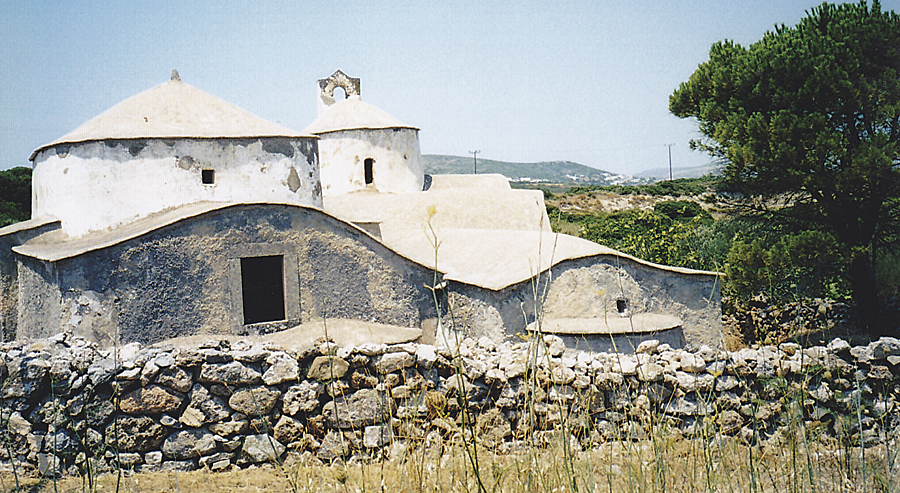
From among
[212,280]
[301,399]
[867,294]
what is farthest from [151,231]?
[867,294]

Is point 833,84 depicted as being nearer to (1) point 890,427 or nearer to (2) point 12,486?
(1) point 890,427

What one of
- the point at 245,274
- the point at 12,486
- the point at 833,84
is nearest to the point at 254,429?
the point at 12,486

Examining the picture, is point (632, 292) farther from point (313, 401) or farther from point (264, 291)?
point (313, 401)

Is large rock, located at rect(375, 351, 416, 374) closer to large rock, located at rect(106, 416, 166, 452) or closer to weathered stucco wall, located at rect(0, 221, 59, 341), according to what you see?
large rock, located at rect(106, 416, 166, 452)

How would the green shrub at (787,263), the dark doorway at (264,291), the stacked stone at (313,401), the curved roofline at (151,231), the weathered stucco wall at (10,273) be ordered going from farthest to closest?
the green shrub at (787,263), the weathered stucco wall at (10,273), the dark doorway at (264,291), the curved roofline at (151,231), the stacked stone at (313,401)

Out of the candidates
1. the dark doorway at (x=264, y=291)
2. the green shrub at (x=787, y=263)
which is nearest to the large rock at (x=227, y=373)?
the dark doorway at (x=264, y=291)

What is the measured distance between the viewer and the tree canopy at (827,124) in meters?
13.3

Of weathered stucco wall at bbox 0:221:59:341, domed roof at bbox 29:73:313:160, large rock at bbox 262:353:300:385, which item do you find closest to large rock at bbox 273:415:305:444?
large rock at bbox 262:353:300:385

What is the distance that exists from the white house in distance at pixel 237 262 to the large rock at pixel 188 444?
4761 millimetres

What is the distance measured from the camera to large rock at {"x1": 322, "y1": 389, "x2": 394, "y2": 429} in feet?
17.8

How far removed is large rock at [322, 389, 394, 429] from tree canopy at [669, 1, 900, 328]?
35.2ft

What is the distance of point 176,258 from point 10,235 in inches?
149

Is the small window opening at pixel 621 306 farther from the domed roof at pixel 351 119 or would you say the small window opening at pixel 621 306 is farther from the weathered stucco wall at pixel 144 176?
the domed roof at pixel 351 119

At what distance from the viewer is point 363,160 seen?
19.7 metres
